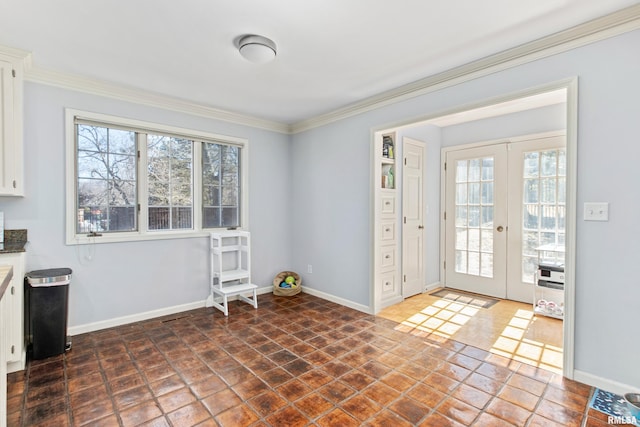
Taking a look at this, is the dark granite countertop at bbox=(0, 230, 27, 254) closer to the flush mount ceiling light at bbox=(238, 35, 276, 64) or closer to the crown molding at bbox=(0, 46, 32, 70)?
the crown molding at bbox=(0, 46, 32, 70)

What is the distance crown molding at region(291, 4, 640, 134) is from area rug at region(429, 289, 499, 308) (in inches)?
106

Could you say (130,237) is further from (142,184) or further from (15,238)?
(15,238)

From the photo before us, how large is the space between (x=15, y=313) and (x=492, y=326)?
4.22 meters

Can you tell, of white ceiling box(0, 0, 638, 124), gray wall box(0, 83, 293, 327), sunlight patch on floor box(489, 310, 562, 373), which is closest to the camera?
white ceiling box(0, 0, 638, 124)

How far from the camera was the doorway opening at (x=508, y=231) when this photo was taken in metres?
2.30

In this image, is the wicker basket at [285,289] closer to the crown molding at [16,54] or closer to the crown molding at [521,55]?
the crown molding at [521,55]

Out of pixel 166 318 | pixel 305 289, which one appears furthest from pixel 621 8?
pixel 166 318

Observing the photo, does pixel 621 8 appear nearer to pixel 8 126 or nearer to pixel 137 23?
pixel 137 23

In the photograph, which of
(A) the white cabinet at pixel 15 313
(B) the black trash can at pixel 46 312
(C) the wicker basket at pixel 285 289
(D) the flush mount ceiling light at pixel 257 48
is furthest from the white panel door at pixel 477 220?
(A) the white cabinet at pixel 15 313

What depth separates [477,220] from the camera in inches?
177

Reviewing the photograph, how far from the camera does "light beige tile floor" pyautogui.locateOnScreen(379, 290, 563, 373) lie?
9.02 feet

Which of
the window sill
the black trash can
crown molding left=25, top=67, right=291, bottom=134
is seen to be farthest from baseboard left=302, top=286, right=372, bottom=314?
the black trash can

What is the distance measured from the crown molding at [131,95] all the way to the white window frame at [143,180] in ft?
0.70

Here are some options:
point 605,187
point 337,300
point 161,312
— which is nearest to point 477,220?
point 337,300
